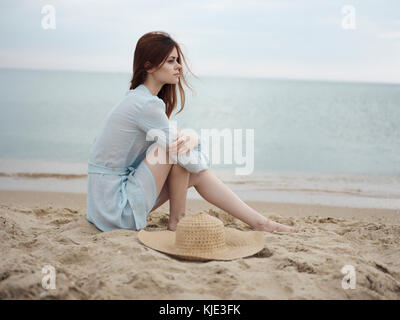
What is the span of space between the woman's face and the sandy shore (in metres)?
1.05

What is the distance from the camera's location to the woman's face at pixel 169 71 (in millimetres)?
2898

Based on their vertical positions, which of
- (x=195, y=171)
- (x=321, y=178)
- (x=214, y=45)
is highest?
(x=214, y=45)

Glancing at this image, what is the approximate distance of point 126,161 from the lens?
2854 mm

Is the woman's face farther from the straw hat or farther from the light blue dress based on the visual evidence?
the straw hat

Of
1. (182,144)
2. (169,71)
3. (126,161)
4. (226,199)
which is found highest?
(169,71)

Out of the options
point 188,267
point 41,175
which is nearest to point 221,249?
point 188,267

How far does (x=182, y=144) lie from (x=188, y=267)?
33.6 inches

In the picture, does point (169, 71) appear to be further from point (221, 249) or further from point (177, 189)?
point (221, 249)

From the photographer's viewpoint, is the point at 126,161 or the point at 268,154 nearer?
the point at 126,161
